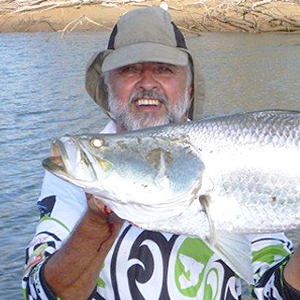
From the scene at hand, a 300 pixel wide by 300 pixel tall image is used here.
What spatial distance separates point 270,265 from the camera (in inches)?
117

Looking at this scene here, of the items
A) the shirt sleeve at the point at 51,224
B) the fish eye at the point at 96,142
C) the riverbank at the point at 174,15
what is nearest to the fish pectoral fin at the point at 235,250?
the fish eye at the point at 96,142

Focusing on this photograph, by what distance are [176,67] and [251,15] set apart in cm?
2342

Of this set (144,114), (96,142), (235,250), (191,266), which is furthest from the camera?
(144,114)

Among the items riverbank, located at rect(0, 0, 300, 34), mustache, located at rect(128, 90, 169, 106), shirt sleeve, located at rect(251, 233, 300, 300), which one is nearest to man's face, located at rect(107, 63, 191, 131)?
mustache, located at rect(128, 90, 169, 106)

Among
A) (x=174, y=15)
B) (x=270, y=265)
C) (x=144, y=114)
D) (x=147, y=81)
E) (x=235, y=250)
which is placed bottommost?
(x=174, y=15)

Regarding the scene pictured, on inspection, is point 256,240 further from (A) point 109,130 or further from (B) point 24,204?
(B) point 24,204

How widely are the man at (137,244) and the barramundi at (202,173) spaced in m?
0.28

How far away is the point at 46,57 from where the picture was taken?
19859 millimetres

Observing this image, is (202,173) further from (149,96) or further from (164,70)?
(164,70)

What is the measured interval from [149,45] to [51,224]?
2.75 ft

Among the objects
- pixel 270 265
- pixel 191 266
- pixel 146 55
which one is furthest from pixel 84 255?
pixel 146 55

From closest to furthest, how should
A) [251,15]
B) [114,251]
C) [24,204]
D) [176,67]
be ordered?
[114,251] → [176,67] → [24,204] → [251,15]

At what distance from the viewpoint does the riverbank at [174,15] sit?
2533 centimetres

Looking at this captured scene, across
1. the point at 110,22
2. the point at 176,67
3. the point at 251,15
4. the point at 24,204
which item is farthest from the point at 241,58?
the point at 176,67
